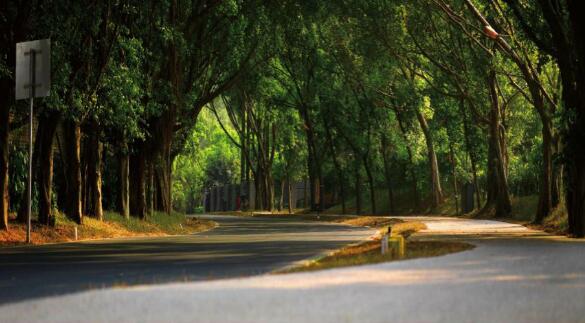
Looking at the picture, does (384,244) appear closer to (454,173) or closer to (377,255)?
(377,255)

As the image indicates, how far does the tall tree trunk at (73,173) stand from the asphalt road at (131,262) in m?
3.01

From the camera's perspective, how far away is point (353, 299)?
11.4m

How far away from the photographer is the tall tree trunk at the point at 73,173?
3139cm

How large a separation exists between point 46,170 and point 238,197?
76.5 m

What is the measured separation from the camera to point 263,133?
7938 cm

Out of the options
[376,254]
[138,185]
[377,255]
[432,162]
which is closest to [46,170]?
[138,185]

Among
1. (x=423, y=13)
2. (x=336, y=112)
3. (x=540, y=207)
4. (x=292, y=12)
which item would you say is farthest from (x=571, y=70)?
(x=336, y=112)

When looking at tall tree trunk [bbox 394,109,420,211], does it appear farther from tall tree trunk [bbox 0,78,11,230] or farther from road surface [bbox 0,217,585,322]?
road surface [bbox 0,217,585,322]

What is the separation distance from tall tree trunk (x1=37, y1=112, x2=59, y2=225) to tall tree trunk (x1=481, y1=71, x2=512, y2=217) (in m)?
24.5

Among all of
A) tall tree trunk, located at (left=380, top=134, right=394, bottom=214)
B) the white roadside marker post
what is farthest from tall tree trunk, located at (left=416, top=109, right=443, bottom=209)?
the white roadside marker post

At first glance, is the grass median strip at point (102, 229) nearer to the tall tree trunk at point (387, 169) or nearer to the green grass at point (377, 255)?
the green grass at point (377, 255)

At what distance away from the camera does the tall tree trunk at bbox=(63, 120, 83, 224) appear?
31391mm

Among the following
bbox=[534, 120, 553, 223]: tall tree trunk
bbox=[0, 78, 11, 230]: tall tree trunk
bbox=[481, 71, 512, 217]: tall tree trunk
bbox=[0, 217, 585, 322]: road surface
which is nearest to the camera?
bbox=[0, 217, 585, 322]: road surface

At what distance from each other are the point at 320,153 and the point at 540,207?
39.1 m
